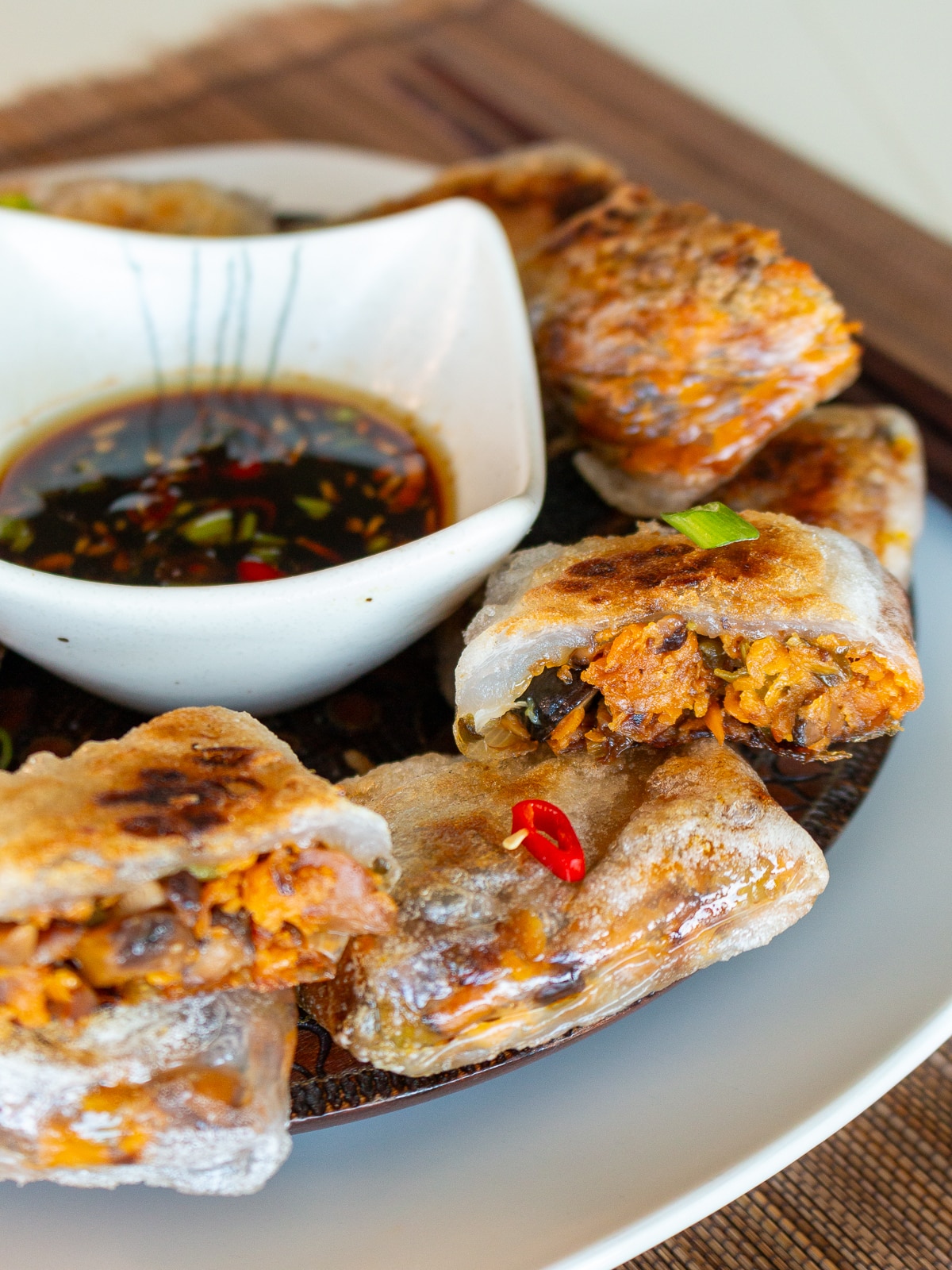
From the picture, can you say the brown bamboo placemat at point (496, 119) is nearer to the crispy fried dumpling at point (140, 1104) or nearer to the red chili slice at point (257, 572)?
the red chili slice at point (257, 572)

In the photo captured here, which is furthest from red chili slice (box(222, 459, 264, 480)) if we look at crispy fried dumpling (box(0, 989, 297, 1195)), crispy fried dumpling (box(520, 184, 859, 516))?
crispy fried dumpling (box(0, 989, 297, 1195))

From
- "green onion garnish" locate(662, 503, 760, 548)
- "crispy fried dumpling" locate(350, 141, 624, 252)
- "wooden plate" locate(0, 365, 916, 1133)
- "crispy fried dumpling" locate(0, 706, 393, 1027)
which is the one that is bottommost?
"wooden plate" locate(0, 365, 916, 1133)

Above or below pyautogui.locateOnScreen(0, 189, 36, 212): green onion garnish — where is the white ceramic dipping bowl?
above

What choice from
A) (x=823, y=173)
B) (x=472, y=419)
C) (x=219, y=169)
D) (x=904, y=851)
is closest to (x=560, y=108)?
(x=823, y=173)

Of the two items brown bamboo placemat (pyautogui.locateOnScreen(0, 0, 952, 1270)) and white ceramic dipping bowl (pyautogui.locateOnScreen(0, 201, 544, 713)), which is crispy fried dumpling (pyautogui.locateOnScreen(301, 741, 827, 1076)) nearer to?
white ceramic dipping bowl (pyautogui.locateOnScreen(0, 201, 544, 713))

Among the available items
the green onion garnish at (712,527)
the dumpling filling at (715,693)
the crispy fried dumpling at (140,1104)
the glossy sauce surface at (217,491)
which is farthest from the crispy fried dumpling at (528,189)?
the crispy fried dumpling at (140,1104)

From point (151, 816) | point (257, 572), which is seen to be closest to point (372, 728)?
point (257, 572)
